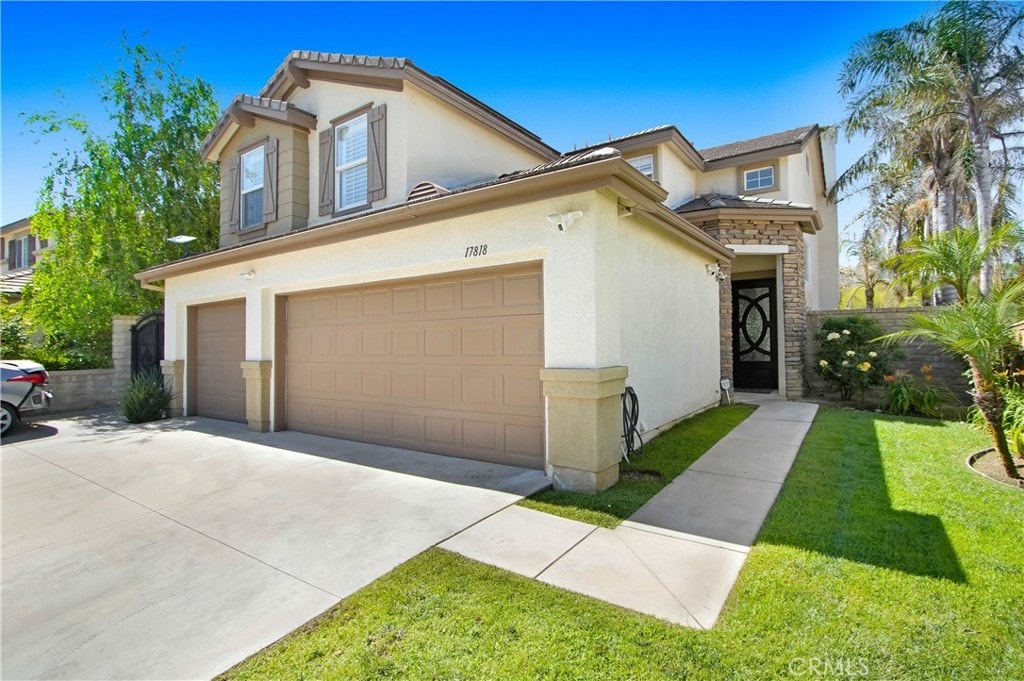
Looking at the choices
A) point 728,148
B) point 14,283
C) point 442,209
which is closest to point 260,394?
point 442,209

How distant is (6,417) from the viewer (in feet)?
29.6

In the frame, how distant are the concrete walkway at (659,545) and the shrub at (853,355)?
6.17m

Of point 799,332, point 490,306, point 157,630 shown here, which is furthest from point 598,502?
point 799,332

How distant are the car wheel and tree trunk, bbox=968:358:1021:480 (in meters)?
15.0

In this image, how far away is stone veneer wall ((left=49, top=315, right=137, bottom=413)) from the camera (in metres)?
11.8

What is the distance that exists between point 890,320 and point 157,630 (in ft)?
43.7

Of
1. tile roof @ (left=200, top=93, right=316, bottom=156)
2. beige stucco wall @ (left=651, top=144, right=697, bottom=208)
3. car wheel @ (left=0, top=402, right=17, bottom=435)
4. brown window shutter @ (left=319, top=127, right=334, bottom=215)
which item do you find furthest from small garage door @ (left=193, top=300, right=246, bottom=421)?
beige stucco wall @ (left=651, top=144, right=697, bottom=208)

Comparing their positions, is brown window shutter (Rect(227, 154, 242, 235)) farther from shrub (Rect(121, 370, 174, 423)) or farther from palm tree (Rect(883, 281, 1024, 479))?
palm tree (Rect(883, 281, 1024, 479))

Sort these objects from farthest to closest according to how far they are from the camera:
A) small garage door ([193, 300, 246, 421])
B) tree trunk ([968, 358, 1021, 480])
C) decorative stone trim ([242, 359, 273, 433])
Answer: small garage door ([193, 300, 246, 421]), decorative stone trim ([242, 359, 273, 433]), tree trunk ([968, 358, 1021, 480])

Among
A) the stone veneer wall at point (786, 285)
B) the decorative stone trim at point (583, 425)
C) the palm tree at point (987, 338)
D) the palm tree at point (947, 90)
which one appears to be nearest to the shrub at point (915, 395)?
the stone veneer wall at point (786, 285)

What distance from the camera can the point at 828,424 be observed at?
8.42 meters

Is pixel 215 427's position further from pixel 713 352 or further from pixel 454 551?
pixel 713 352

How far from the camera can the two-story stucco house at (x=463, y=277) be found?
17.4 feet

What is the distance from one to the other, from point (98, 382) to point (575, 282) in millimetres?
13388
